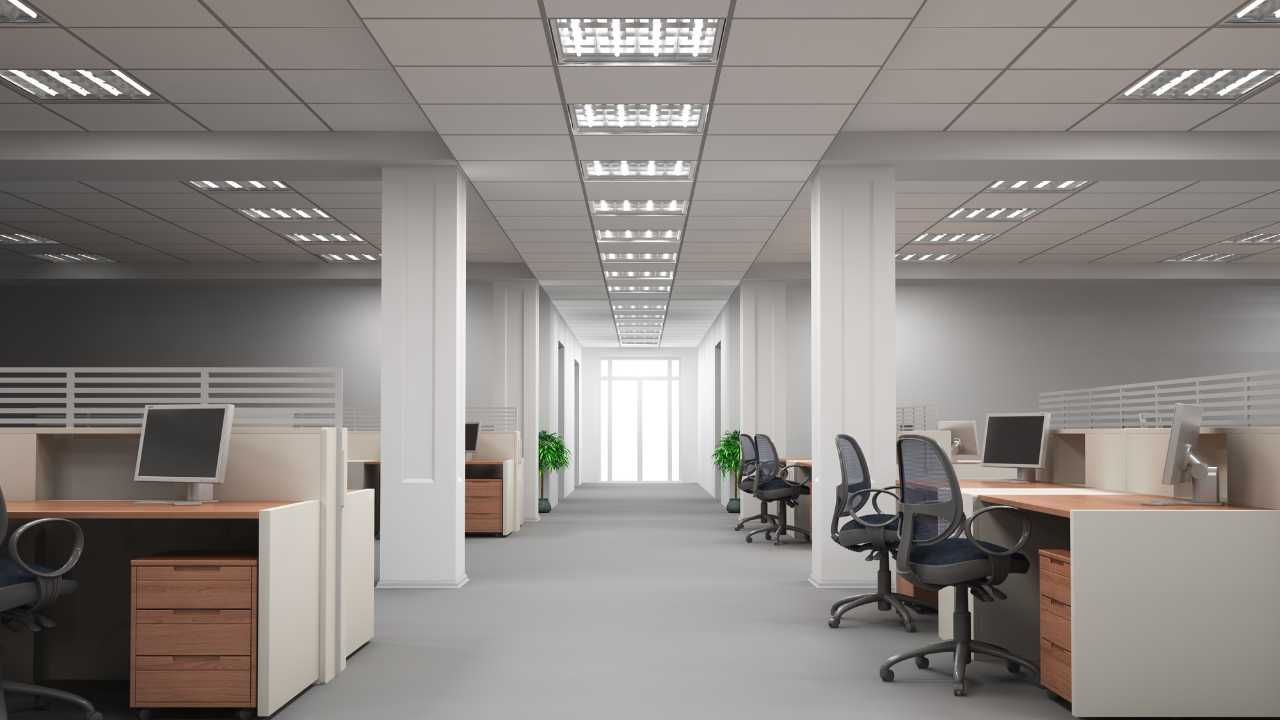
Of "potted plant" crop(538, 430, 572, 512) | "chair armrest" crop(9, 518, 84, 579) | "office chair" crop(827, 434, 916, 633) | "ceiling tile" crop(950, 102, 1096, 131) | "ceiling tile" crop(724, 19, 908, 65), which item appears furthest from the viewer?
"potted plant" crop(538, 430, 572, 512)

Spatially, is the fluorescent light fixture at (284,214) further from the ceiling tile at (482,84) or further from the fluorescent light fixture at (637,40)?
the fluorescent light fixture at (637,40)

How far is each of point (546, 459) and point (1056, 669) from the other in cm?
1069

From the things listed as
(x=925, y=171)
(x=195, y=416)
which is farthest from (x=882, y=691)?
(x=925, y=171)

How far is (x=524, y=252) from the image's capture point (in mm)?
11047

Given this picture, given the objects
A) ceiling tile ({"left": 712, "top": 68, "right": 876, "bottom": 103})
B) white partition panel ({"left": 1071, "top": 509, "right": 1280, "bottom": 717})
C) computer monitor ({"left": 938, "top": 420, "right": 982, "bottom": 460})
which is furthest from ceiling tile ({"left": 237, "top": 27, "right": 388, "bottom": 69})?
computer monitor ({"left": 938, "top": 420, "right": 982, "bottom": 460})

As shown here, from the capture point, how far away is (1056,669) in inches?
163

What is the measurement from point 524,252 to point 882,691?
7.44 meters

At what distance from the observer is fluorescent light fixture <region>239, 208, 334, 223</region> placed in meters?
9.72

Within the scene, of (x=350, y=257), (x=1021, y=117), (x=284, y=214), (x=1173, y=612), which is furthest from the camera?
(x=350, y=257)

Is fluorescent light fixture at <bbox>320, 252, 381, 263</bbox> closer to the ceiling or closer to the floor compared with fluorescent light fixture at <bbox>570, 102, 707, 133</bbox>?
closer to the floor

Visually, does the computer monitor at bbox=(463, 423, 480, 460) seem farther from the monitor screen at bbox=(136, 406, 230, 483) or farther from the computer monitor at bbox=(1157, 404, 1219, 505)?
the computer monitor at bbox=(1157, 404, 1219, 505)

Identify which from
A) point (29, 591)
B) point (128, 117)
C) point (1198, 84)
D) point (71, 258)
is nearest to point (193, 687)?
point (29, 591)

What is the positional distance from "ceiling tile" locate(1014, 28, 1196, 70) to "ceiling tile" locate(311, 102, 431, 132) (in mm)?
3741

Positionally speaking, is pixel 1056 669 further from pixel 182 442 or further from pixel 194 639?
pixel 182 442
